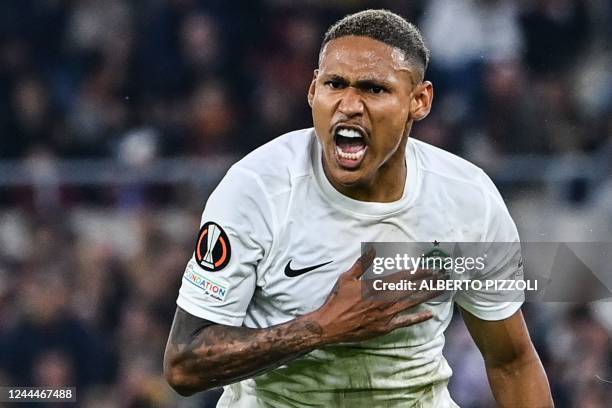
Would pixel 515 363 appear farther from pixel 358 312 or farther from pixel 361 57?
pixel 361 57

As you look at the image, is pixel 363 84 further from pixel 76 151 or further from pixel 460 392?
pixel 76 151

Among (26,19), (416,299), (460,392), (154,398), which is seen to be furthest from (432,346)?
(26,19)

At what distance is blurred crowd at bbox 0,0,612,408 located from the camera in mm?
7906

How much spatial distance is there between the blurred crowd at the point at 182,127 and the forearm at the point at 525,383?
311 cm

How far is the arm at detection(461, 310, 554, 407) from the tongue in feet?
2.72

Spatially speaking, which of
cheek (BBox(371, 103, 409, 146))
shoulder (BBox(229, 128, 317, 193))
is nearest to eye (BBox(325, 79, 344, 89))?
cheek (BBox(371, 103, 409, 146))

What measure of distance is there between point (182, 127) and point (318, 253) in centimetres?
543

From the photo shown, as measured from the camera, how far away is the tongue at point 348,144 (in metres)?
3.93

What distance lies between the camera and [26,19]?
32.9ft

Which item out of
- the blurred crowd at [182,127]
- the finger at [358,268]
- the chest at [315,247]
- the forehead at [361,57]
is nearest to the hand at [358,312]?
the finger at [358,268]

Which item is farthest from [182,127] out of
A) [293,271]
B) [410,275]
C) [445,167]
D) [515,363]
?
[410,275]

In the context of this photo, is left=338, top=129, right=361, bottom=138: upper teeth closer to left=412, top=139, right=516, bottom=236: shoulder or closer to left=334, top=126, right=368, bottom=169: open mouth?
left=334, top=126, right=368, bottom=169: open mouth

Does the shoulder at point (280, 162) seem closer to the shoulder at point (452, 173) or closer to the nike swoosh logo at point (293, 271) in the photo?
the nike swoosh logo at point (293, 271)

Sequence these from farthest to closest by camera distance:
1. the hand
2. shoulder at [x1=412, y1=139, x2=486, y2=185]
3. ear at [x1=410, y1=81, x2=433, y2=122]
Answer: shoulder at [x1=412, y1=139, x2=486, y2=185] < ear at [x1=410, y1=81, x2=433, y2=122] < the hand
